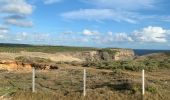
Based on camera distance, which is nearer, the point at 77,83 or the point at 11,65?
the point at 77,83

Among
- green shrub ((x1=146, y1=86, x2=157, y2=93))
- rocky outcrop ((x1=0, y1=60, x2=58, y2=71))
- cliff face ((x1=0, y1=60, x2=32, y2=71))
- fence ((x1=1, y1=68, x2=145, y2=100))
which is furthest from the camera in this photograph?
cliff face ((x1=0, y1=60, x2=32, y2=71))

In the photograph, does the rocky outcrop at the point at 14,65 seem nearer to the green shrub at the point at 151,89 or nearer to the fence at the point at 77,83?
the fence at the point at 77,83

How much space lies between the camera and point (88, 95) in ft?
70.6

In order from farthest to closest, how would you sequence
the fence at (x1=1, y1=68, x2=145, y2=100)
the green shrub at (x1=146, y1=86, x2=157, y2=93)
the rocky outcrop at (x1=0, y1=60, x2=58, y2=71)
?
1. the rocky outcrop at (x1=0, y1=60, x2=58, y2=71)
2. the fence at (x1=1, y1=68, x2=145, y2=100)
3. the green shrub at (x1=146, y1=86, x2=157, y2=93)

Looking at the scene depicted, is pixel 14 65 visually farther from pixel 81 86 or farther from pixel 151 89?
pixel 151 89

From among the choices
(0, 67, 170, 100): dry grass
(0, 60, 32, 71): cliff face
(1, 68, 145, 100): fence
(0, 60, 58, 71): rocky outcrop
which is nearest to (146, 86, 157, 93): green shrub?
(0, 67, 170, 100): dry grass

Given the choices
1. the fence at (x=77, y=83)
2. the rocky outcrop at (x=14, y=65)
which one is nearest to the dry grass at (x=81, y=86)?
the fence at (x=77, y=83)

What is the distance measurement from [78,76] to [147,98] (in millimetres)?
7453

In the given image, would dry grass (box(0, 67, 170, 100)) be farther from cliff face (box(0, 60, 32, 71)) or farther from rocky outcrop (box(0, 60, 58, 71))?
cliff face (box(0, 60, 32, 71))

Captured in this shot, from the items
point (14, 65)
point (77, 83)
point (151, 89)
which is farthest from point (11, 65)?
point (151, 89)

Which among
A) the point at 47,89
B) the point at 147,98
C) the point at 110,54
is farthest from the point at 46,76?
the point at 110,54

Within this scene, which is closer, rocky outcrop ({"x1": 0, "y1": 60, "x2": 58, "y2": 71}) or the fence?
the fence

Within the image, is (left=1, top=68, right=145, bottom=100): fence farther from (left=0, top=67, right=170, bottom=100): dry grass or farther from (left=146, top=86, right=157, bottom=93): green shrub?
(left=146, top=86, right=157, bottom=93): green shrub

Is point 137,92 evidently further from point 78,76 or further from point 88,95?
point 78,76
